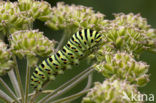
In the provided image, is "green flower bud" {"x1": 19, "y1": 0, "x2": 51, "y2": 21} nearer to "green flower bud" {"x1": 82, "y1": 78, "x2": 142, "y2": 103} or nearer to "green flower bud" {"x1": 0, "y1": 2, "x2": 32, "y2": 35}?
"green flower bud" {"x1": 0, "y1": 2, "x2": 32, "y2": 35}

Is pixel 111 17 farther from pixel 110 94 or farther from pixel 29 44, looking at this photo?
pixel 110 94

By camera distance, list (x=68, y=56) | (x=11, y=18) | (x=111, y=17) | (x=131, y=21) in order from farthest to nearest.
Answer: (x=111, y=17) → (x=131, y=21) → (x=11, y=18) → (x=68, y=56)

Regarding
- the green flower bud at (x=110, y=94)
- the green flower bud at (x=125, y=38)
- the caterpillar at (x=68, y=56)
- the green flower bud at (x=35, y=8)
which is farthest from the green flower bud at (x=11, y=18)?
the green flower bud at (x=110, y=94)

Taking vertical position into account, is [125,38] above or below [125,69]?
above

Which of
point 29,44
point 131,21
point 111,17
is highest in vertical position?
point 111,17

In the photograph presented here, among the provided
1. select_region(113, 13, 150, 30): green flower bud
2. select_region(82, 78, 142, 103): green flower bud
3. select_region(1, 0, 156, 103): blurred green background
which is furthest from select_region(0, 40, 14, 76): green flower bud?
select_region(1, 0, 156, 103): blurred green background

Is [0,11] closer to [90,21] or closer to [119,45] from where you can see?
[90,21]

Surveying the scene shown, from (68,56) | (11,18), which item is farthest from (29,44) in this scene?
(11,18)
